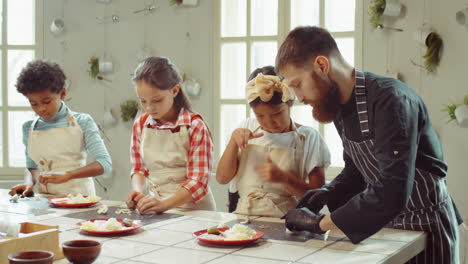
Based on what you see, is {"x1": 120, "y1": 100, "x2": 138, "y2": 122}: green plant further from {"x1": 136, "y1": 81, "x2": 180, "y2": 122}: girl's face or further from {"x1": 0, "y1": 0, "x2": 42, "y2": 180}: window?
{"x1": 136, "y1": 81, "x2": 180, "y2": 122}: girl's face

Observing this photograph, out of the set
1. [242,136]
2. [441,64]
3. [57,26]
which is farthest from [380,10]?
[57,26]

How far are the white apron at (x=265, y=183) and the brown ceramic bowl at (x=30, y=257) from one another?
45.6 inches

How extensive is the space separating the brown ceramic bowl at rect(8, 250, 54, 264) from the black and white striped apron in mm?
1046

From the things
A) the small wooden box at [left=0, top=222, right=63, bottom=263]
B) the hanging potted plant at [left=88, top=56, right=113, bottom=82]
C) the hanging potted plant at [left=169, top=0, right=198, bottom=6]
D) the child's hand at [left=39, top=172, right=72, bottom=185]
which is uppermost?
the hanging potted plant at [left=169, top=0, right=198, bottom=6]

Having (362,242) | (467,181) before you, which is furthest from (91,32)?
(362,242)

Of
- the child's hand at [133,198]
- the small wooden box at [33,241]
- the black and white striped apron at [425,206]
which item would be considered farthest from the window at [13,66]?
the black and white striped apron at [425,206]

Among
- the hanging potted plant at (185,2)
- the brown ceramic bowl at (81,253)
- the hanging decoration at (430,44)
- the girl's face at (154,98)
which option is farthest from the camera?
the hanging potted plant at (185,2)

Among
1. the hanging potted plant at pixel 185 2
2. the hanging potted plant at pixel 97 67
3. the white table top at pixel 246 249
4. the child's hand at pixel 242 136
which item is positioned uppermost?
the hanging potted plant at pixel 185 2

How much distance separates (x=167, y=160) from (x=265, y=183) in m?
0.47

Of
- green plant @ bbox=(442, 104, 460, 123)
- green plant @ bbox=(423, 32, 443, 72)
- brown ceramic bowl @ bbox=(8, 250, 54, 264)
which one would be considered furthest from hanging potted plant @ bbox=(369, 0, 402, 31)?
brown ceramic bowl @ bbox=(8, 250, 54, 264)

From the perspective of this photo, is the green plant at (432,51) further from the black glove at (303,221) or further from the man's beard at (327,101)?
the black glove at (303,221)

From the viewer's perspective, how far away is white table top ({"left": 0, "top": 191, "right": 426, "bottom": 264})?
154 centimetres

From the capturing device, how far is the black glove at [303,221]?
5.96 ft

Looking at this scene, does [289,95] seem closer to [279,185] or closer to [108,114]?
[279,185]
